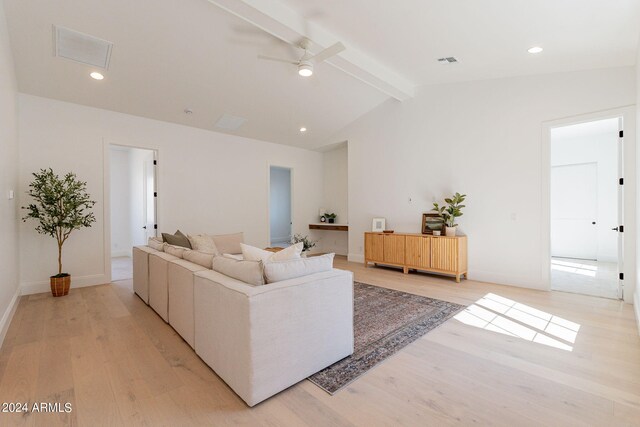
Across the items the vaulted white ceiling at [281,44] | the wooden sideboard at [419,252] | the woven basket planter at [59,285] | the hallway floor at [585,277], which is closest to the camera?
the vaulted white ceiling at [281,44]

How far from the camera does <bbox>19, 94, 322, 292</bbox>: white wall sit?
4148 millimetres

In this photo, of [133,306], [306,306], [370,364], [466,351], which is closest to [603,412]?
[466,351]

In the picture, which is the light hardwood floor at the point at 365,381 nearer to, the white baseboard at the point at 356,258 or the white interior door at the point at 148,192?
the white interior door at the point at 148,192

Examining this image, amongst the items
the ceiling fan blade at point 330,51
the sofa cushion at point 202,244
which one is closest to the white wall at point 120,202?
the sofa cushion at point 202,244

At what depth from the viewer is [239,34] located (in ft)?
11.6

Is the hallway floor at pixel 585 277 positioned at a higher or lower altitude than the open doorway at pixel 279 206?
lower

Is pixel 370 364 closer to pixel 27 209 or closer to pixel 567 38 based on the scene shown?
pixel 567 38

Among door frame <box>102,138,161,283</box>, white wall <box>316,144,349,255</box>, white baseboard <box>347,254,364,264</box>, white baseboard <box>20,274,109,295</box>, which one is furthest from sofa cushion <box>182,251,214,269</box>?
white wall <box>316,144,349,255</box>

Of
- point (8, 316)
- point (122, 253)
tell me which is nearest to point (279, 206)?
point (122, 253)

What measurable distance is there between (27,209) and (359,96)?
17.9ft

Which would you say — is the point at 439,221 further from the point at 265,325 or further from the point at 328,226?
the point at 265,325

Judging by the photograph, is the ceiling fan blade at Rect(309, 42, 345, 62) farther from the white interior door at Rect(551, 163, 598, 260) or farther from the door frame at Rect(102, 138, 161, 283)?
the white interior door at Rect(551, 163, 598, 260)

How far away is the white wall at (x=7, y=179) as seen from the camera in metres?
2.75

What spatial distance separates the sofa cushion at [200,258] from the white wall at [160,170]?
2.65 m
